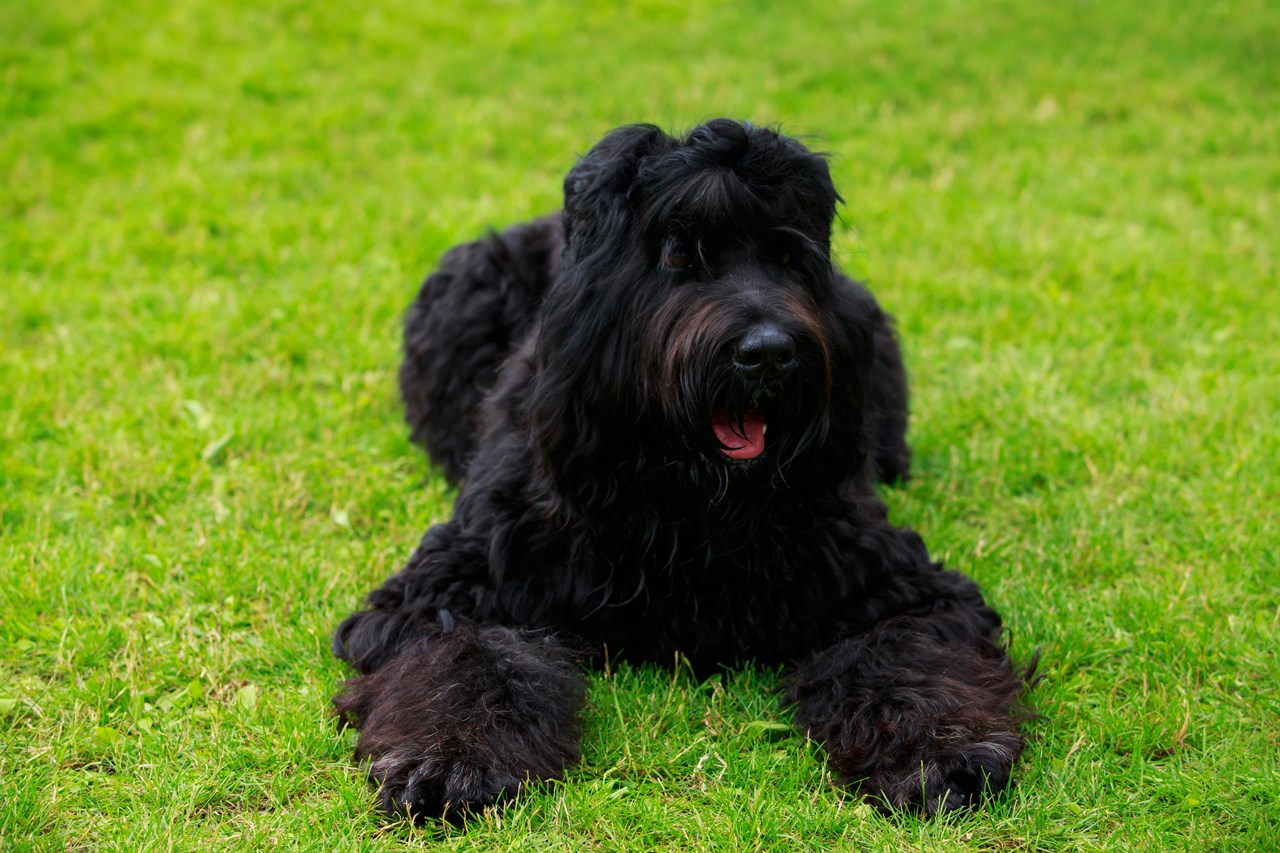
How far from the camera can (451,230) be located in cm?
820

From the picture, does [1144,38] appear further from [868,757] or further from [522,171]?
[868,757]

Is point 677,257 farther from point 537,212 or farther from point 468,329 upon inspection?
point 537,212

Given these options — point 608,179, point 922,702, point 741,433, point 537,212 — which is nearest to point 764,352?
point 741,433

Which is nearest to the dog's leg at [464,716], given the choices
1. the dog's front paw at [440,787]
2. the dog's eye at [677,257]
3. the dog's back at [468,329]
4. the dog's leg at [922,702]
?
the dog's front paw at [440,787]

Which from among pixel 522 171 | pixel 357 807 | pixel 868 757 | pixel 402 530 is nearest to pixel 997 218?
pixel 522 171

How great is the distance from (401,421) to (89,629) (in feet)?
6.71

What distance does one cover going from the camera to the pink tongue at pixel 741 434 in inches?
145

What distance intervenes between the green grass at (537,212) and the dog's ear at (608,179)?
360mm

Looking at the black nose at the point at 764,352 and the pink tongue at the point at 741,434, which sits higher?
the black nose at the point at 764,352

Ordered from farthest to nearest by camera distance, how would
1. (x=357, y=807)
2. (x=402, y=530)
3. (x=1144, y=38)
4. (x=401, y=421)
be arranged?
(x=1144, y=38) → (x=401, y=421) → (x=402, y=530) → (x=357, y=807)

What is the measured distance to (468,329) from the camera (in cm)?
569

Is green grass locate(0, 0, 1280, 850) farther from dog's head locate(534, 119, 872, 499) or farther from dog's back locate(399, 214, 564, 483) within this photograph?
dog's head locate(534, 119, 872, 499)

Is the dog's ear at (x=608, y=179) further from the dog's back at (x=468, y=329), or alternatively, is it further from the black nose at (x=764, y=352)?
the dog's back at (x=468, y=329)

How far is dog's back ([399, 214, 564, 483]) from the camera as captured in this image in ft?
18.3
